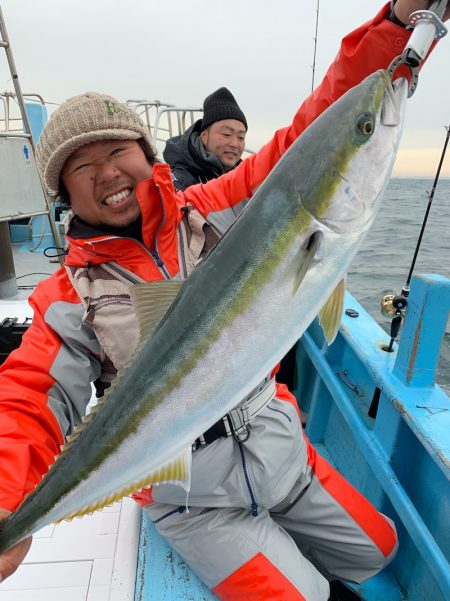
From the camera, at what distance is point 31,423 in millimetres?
1866

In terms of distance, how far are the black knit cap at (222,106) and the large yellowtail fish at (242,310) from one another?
376 centimetres

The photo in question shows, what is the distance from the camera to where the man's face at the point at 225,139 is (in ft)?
16.4

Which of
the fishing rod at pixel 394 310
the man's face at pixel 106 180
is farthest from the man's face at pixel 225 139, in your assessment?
the man's face at pixel 106 180

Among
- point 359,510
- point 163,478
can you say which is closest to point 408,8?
point 163,478

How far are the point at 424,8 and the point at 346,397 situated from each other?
8.06 feet

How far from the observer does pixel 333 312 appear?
151 cm

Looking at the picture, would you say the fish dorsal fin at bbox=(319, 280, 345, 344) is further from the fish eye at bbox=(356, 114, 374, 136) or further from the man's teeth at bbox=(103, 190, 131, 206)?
the man's teeth at bbox=(103, 190, 131, 206)

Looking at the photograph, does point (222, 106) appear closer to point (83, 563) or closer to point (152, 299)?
point (152, 299)

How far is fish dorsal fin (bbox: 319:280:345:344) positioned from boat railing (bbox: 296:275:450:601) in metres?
1.11

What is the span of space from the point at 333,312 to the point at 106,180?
121 cm

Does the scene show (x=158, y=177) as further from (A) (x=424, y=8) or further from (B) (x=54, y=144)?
(A) (x=424, y=8)

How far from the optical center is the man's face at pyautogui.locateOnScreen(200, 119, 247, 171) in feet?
16.4

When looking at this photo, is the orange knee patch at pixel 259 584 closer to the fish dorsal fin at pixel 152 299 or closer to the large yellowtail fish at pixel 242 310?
the large yellowtail fish at pixel 242 310

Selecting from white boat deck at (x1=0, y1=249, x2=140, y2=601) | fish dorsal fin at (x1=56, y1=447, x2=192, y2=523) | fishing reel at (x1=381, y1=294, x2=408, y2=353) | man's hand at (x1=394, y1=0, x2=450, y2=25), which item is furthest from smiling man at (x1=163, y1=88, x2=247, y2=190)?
fish dorsal fin at (x1=56, y1=447, x2=192, y2=523)
